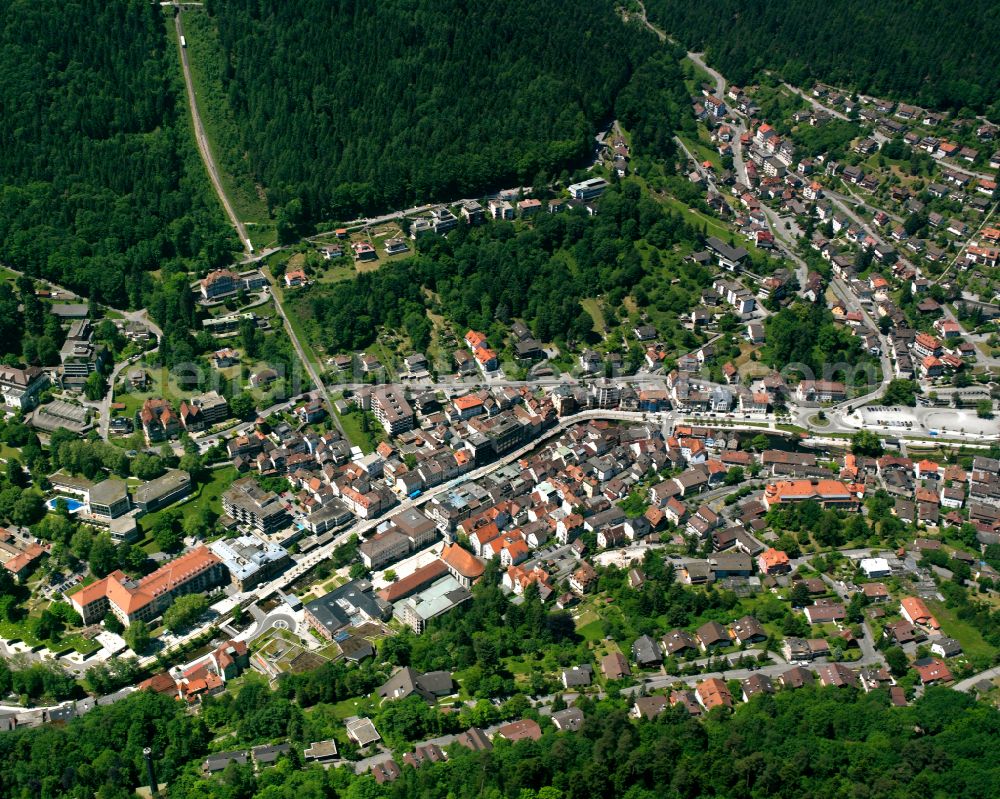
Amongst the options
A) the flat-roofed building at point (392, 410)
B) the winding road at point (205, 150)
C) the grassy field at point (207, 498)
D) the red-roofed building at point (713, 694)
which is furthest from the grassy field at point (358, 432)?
the red-roofed building at point (713, 694)

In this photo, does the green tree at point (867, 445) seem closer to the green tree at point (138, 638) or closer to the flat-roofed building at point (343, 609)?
the flat-roofed building at point (343, 609)

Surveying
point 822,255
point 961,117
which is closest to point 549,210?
point 822,255

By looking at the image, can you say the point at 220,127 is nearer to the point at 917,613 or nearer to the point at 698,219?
the point at 698,219

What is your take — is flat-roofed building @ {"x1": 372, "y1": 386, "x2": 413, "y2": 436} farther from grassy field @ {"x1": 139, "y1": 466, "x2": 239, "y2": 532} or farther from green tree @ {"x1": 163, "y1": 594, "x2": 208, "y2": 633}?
green tree @ {"x1": 163, "y1": 594, "x2": 208, "y2": 633}

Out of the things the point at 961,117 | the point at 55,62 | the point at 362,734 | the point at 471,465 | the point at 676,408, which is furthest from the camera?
the point at 961,117

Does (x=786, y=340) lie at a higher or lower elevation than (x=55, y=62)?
lower

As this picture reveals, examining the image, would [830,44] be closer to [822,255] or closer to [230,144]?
[822,255]
